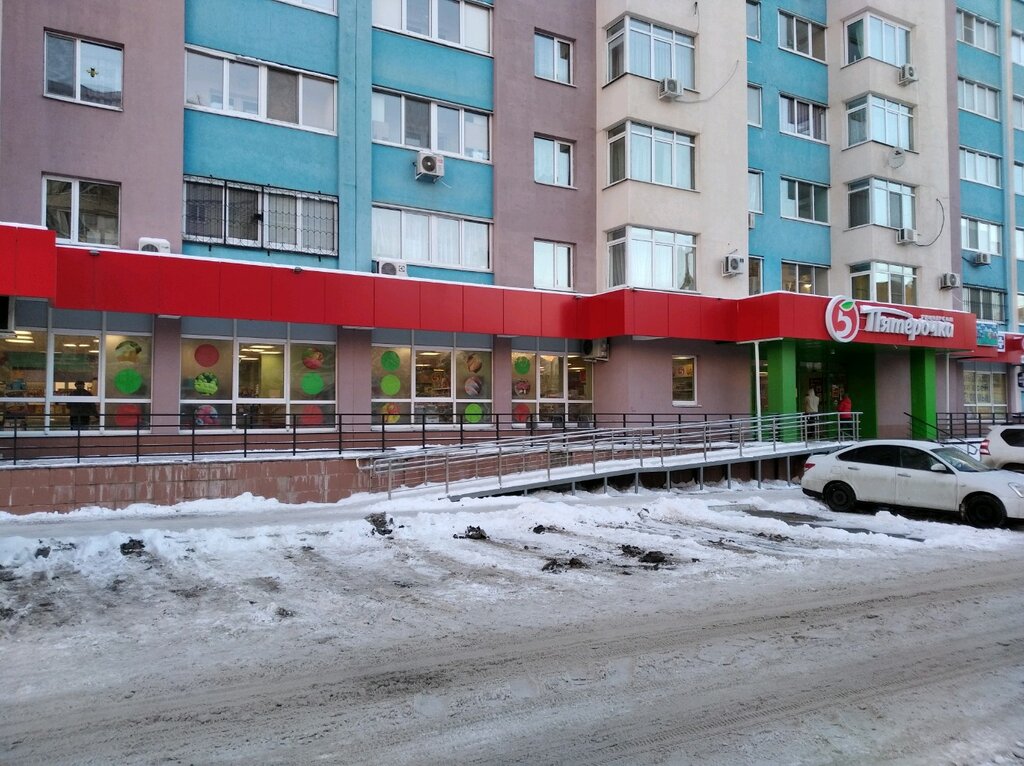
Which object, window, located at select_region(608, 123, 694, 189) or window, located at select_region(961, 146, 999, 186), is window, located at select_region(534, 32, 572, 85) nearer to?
window, located at select_region(608, 123, 694, 189)

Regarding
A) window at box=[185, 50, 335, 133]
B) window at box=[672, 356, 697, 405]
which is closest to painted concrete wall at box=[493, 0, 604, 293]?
window at box=[672, 356, 697, 405]

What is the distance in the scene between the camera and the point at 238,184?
17328mm

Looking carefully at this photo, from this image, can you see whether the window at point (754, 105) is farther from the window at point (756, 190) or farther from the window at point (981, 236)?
the window at point (981, 236)

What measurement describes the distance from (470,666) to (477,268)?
1544cm

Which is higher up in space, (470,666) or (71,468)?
(71,468)

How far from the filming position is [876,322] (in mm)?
22625

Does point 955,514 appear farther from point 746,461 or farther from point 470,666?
point 470,666

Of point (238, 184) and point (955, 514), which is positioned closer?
point (955, 514)

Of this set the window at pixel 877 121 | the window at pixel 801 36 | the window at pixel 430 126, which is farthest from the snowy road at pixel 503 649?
the window at pixel 801 36

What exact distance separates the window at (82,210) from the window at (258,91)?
2774mm

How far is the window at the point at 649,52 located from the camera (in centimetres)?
2147

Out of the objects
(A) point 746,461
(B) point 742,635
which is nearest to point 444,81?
(A) point 746,461

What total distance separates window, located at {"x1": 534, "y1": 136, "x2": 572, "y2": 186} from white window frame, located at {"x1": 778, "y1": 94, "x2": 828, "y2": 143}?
8395 millimetres

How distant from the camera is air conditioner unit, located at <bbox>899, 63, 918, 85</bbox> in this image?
→ 26.0 metres
